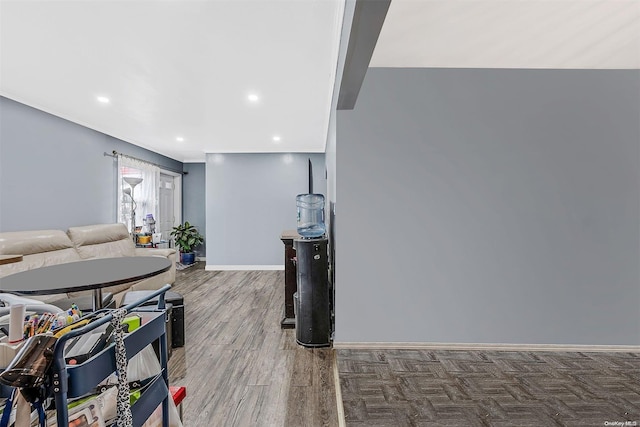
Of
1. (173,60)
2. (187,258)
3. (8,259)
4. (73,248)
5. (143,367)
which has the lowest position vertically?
(187,258)

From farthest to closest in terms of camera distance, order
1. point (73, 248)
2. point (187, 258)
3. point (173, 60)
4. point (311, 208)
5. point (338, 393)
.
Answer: point (187, 258), point (73, 248), point (311, 208), point (173, 60), point (338, 393)

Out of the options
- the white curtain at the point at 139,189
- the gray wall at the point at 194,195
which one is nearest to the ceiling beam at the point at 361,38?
the white curtain at the point at 139,189

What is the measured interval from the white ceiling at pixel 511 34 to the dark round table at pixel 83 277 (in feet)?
6.57

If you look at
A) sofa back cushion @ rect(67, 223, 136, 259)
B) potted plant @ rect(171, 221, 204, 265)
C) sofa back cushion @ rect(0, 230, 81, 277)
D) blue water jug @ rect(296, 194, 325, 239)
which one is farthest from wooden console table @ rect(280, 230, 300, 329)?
potted plant @ rect(171, 221, 204, 265)

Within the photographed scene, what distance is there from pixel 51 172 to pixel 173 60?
253 centimetres

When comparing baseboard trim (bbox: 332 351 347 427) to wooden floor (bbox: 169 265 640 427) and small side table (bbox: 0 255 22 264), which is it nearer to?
wooden floor (bbox: 169 265 640 427)

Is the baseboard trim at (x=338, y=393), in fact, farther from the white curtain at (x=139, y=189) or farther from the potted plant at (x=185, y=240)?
the potted plant at (x=185, y=240)

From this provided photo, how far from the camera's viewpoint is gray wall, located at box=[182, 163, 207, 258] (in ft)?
24.4

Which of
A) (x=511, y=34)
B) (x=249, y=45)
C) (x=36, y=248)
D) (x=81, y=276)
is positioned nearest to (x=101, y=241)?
(x=36, y=248)

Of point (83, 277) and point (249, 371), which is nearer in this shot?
point (83, 277)

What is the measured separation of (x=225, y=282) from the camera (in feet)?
16.7

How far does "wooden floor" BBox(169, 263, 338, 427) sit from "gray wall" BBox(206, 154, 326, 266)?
7.60 feet

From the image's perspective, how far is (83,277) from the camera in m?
1.34

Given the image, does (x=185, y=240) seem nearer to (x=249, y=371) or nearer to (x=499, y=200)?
(x=249, y=371)
